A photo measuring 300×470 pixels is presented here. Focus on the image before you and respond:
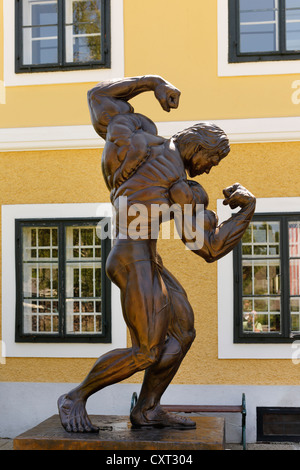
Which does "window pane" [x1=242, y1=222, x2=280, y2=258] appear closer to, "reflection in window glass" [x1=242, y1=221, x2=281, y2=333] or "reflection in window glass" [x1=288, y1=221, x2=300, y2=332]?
"reflection in window glass" [x1=242, y1=221, x2=281, y2=333]

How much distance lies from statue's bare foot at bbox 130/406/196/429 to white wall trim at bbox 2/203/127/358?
363cm

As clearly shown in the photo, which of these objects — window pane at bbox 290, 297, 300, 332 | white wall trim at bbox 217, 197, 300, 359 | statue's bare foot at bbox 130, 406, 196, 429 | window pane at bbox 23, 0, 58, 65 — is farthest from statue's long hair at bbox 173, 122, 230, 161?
window pane at bbox 23, 0, 58, 65

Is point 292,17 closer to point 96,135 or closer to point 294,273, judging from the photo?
point 96,135

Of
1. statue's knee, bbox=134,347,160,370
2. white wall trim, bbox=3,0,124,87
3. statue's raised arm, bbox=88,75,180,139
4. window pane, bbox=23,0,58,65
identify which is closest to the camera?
statue's knee, bbox=134,347,160,370

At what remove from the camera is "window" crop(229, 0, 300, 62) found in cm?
796

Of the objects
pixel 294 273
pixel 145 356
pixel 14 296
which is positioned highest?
pixel 294 273

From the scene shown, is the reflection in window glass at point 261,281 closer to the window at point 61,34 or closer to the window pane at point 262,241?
the window pane at point 262,241

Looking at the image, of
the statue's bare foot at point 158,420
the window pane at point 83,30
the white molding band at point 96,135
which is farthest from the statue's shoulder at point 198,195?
the window pane at point 83,30

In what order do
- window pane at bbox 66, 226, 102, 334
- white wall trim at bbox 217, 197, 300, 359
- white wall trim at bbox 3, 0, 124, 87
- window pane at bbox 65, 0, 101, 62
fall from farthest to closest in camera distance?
window pane at bbox 65, 0, 101, 62 → window pane at bbox 66, 226, 102, 334 → white wall trim at bbox 3, 0, 124, 87 → white wall trim at bbox 217, 197, 300, 359

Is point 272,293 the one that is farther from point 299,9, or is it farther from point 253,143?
point 299,9

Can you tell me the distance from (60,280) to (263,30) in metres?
3.43

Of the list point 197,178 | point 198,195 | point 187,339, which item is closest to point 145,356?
point 187,339

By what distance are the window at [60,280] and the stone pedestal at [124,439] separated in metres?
3.92

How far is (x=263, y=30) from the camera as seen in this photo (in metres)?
8.12
